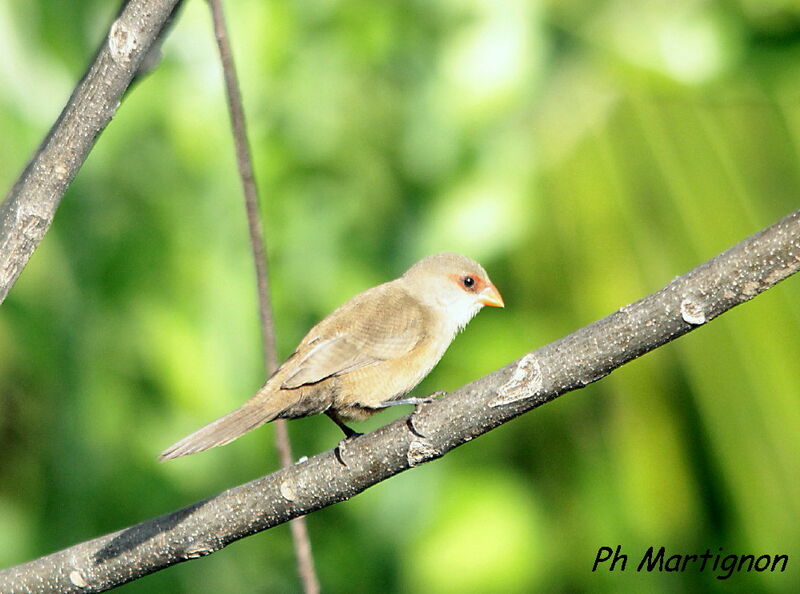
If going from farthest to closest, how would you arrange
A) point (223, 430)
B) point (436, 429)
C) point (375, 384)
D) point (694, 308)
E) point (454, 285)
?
1. point (454, 285)
2. point (375, 384)
3. point (223, 430)
4. point (436, 429)
5. point (694, 308)

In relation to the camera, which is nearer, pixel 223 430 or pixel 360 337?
pixel 223 430

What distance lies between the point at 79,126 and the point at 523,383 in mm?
1120

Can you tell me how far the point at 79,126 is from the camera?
2.17 meters

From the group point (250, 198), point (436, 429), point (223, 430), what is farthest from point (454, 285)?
point (436, 429)

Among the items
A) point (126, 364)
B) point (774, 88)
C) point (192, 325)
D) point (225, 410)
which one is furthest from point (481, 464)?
point (774, 88)

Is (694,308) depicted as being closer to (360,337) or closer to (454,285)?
(360,337)

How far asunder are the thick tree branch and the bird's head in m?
1.50

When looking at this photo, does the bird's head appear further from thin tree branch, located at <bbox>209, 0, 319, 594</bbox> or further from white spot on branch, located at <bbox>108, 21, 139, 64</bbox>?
white spot on branch, located at <bbox>108, 21, 139, 64</bbox>

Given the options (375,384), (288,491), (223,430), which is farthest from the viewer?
(375,384)

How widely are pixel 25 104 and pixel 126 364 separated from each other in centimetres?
133

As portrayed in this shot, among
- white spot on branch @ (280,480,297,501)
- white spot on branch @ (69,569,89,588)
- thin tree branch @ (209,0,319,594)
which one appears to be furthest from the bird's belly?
white spot on branch @ (69,569,89,588)

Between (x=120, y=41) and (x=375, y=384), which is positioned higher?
(x=120, y=41)

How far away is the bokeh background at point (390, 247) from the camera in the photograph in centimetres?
304

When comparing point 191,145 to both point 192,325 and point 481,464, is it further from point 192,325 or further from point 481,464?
point 481,464
